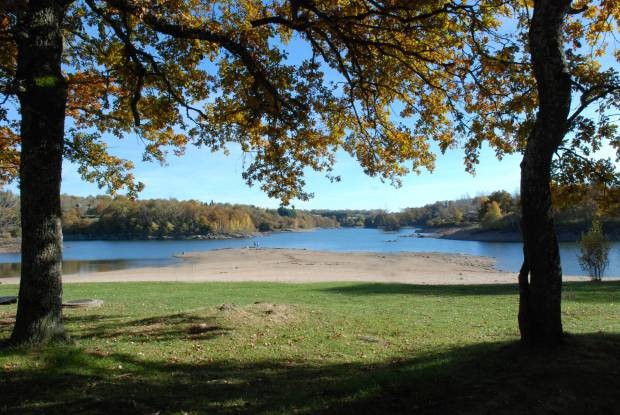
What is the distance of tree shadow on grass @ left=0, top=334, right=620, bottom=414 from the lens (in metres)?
4.39

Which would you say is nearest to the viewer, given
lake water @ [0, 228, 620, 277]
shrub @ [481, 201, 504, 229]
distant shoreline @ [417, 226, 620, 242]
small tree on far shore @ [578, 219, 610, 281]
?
small tree on far shore @ [578, 219, 610, 281]

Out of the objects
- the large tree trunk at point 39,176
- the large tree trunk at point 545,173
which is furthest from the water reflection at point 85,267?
the large tree trunk at point 545,173

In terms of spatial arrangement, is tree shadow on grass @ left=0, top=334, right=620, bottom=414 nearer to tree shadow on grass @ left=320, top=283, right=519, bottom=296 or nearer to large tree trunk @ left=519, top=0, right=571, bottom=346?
large tree trunk @ left=519, top=0, right=571, bottom=346

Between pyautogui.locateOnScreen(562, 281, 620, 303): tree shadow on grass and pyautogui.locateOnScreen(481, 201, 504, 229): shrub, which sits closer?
pyautogui.locateOnScreen(562, 281, 620, 303): tree shadow on grass

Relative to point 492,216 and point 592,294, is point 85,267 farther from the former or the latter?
point 492,216

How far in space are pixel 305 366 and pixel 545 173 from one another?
423 cm

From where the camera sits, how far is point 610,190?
7570 millimetres

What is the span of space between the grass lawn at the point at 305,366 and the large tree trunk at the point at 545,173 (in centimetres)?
50

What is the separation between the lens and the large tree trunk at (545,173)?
5621mm

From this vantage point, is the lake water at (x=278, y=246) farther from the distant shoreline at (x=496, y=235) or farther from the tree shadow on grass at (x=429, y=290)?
the tree shadow on grass at (x=429, y=290)

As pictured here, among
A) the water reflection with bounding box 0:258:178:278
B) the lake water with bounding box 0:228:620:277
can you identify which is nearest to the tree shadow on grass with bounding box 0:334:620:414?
the lake water with bounding box 0:228:620:277

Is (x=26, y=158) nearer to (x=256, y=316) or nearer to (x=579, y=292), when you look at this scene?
(x=256, y=316)

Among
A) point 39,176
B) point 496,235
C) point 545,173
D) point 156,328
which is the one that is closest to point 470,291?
point 156,328

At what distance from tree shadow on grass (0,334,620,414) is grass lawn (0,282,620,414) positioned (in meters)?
0.02
